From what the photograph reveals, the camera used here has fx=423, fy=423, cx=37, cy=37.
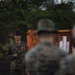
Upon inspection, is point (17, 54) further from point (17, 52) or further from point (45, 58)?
point (45, 58)

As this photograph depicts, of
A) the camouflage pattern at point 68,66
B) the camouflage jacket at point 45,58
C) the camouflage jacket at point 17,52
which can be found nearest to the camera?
the camouflage pattern at point 68,66

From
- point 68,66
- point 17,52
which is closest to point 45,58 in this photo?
point 68,66

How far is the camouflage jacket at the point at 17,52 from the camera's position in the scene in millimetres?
10008

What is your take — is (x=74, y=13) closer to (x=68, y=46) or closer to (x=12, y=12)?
(x=12, y=12)

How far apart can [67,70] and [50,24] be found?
0.66m

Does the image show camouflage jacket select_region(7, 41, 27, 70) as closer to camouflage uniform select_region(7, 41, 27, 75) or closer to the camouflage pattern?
camouflage uniform select_region(7, 41, 27, 75)

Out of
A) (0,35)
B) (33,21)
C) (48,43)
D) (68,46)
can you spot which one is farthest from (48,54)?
(0,35)

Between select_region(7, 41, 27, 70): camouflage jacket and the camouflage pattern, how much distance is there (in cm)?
522

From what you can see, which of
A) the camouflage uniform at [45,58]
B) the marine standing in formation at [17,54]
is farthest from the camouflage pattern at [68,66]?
the marine standing in formation at [17,54]

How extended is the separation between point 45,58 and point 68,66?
0.34 meters

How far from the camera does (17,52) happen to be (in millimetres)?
10000

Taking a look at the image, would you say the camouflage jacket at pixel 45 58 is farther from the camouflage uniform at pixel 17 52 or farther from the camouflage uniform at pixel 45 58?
the camouflage uniform at pixel 17 52

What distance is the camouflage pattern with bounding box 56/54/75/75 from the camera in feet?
15.7

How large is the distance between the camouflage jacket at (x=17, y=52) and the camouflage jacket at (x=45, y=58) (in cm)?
496
